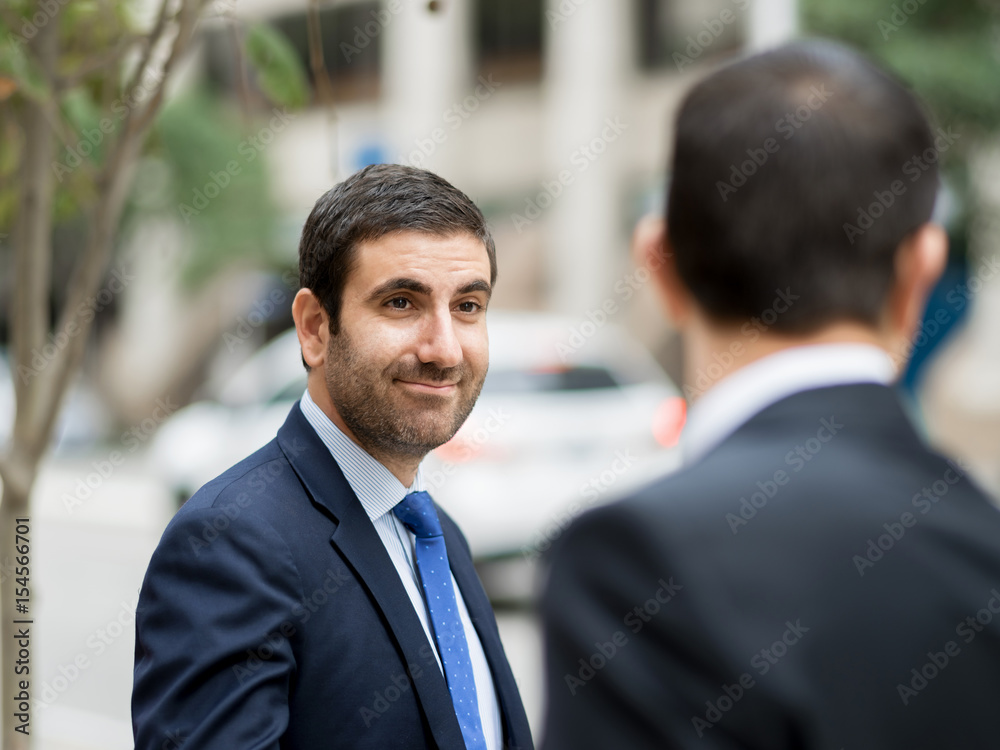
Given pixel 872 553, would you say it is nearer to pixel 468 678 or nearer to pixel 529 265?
pixel 468 678

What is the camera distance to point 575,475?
24.8ft

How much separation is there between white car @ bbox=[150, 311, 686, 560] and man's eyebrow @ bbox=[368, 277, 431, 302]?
5.08 metres

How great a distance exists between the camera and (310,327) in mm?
1807

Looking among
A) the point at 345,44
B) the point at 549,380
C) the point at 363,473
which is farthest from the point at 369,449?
the point at 345,44

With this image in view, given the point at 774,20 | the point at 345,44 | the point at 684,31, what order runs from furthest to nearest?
1. the point at 345,44
2. the point at 684,31
3. the point at 774,20

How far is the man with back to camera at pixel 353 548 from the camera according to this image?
58.6 inches

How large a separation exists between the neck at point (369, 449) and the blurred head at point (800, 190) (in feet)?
2.63

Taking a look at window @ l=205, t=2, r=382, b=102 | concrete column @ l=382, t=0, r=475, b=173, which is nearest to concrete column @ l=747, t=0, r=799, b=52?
concrete column @ l=382, t=0, r=475, b=173

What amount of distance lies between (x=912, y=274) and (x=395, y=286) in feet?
2.79

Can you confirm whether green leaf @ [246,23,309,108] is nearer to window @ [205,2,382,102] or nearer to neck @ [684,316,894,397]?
neck @ [684,316,894,397]

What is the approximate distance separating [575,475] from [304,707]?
6090 millimetres

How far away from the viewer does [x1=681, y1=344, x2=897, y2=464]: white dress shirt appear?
104 centimetres

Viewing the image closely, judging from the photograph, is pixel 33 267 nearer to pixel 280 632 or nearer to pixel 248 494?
pixel 248 494

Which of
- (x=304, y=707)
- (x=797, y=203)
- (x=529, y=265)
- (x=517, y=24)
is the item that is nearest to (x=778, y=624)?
(x=797, y=203)
